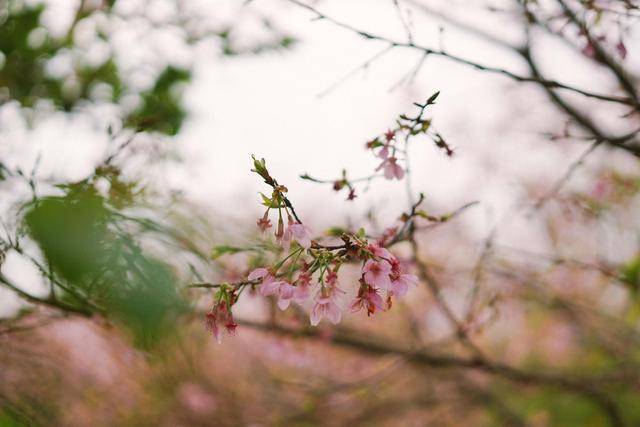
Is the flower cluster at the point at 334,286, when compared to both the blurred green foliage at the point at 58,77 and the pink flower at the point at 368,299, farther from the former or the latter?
the blurred green foliage at the point at 58,77

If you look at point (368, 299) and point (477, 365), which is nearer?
point (368, 299)

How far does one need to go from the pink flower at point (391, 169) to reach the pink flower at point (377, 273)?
16.3 inches

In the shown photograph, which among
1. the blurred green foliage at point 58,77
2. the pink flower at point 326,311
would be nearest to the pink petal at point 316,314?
the pink flower at point 326,311

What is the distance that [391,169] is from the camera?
145 cm

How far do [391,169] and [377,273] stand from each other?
45 cm

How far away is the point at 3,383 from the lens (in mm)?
2174

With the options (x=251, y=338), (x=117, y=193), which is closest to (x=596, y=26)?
(x=117, y=193)

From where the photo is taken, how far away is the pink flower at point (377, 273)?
1085 millimetres

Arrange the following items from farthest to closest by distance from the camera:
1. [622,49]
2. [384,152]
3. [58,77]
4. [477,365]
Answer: [477,365]
[58,77]
[622,49]
[384,152]

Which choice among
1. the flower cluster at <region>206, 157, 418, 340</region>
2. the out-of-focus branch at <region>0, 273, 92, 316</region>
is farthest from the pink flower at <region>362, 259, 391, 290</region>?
the out-of-focus branch at <region>0, 273, 92, 316</region>

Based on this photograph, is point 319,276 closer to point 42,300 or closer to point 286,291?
point 286,291

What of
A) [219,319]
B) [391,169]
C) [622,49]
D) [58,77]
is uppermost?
[58,77]

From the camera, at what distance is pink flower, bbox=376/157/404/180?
1.44m

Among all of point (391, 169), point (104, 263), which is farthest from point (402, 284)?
point (104, 263)
